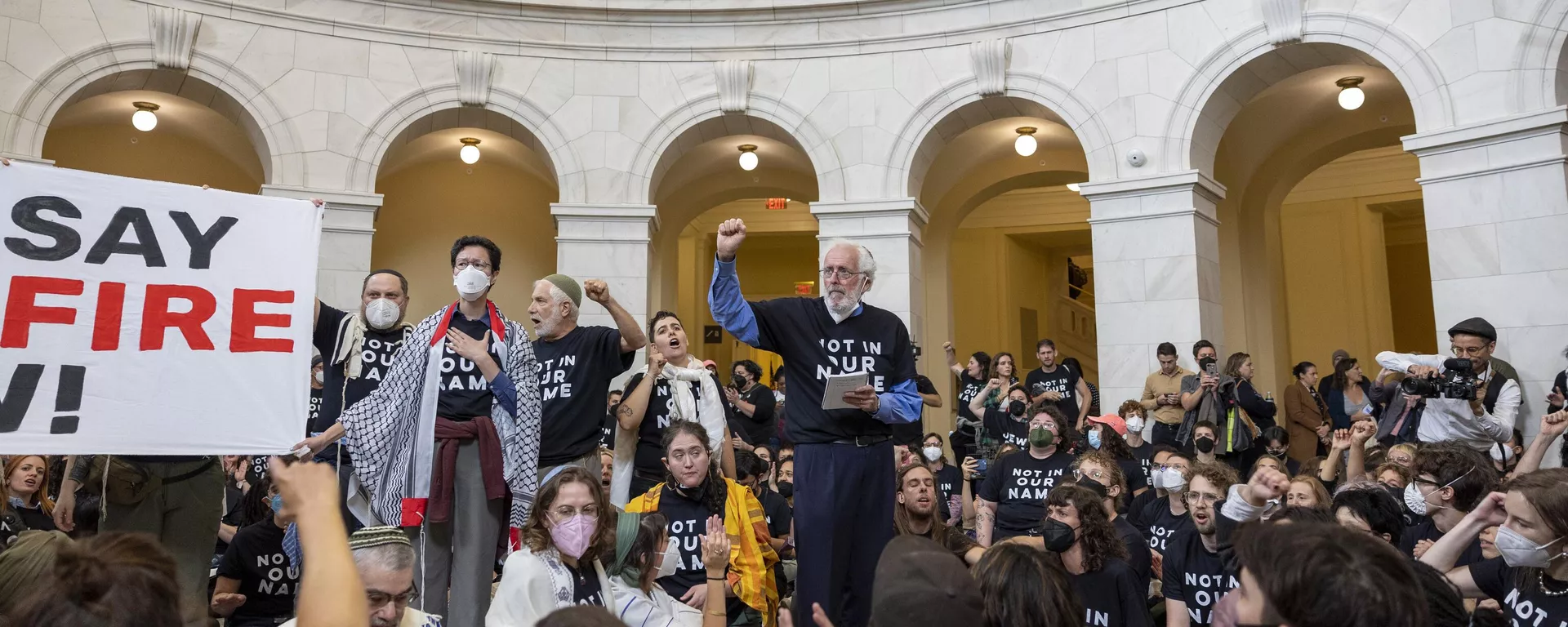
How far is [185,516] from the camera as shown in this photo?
5648 mm

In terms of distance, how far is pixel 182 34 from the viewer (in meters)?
11.5

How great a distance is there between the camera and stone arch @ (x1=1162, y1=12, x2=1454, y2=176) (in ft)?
34.1

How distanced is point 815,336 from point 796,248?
58.9 ft

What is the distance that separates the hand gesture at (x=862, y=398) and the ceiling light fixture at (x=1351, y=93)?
1034cm

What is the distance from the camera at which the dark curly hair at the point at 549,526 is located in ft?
13.1

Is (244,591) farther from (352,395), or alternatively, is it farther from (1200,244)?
(1200,244)

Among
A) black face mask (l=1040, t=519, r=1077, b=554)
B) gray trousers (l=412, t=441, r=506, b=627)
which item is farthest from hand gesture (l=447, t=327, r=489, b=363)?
black face mask (l=1040, t=519, r=1077, b=554)

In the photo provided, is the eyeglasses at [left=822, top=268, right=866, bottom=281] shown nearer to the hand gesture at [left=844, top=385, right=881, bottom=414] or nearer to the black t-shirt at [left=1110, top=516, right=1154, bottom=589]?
the hand gesture at [left=844, top=385, right=881, bottom=414]

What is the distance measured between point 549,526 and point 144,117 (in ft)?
37.6

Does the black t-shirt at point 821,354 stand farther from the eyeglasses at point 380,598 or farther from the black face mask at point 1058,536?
the eyeglasses at point 380,598

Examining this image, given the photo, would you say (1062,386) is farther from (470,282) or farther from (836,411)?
(470,282)

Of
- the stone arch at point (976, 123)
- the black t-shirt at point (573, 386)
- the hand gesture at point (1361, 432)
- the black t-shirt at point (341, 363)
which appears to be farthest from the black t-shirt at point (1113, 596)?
the stone arch at point (976, 123)

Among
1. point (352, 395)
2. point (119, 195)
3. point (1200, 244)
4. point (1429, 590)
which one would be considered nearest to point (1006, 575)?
point (1429, 590)

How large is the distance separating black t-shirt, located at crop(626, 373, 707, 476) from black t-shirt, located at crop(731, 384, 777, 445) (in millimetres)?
3301
